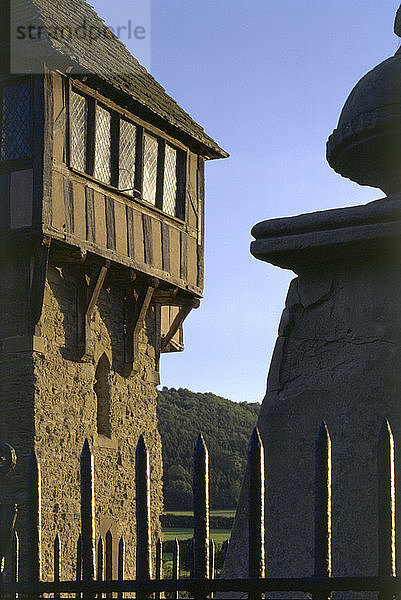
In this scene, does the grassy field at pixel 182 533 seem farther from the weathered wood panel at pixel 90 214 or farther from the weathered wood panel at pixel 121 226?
the weathered wood panel at pixel 90 214

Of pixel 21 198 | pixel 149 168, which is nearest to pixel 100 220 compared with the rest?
pixel 21 198

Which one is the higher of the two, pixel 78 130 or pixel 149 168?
pixel 78 130

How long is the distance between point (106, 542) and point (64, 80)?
268 inches

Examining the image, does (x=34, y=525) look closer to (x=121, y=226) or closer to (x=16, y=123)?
(x=16, y=123)

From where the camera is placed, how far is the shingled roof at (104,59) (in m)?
14.7

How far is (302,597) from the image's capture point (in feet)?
8.88

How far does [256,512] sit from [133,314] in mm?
14031

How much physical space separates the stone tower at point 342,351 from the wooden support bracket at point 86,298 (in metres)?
12.0

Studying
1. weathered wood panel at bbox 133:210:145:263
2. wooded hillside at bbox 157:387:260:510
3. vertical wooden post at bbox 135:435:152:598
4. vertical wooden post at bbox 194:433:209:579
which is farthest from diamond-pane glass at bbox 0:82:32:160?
wooded hillside at bbox 157:387:260:510

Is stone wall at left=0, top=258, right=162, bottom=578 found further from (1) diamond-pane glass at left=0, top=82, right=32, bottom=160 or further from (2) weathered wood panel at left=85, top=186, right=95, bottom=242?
(1) diamond-pane glass at left=0, top=82, right=32, bottom=160

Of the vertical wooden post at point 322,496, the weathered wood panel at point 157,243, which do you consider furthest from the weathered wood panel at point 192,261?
the vertical wooden post at point 322,496

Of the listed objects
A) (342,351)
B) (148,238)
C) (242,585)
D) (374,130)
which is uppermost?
(148,238)

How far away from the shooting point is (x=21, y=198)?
1415 centimetres

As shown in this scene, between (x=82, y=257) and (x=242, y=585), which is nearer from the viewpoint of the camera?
(x=242, y=585)
